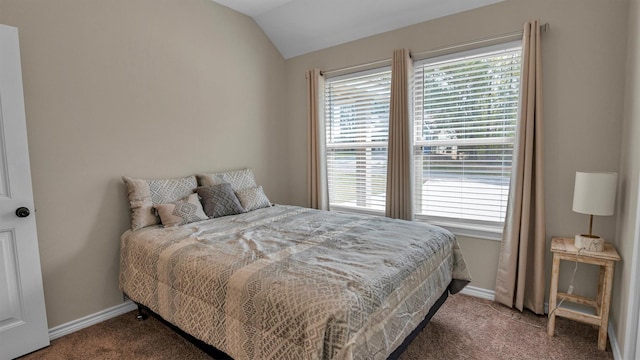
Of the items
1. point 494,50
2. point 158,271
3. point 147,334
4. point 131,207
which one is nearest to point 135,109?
point 131,207

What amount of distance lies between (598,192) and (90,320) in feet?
12.2

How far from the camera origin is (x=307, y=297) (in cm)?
133

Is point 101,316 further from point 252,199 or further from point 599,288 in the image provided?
point 599,288

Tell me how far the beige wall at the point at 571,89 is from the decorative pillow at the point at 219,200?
2229 millimetres

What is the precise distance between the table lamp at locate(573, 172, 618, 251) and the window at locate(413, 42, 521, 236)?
0.62 metres

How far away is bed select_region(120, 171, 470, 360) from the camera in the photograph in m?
1.30

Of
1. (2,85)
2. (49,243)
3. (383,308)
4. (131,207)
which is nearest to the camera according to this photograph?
(383,308)

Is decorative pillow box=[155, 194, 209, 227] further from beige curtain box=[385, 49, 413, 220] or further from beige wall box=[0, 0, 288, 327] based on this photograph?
beige curtain box=[385, 49, 413, 220]

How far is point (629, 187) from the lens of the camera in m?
1.91

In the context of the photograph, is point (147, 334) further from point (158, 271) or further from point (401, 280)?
point (401, 280)

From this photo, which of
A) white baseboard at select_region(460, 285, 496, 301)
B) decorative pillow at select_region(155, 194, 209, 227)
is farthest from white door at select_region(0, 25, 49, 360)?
white baseboard at select_region(460, 285, 496, 301)

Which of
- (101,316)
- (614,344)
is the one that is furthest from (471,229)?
(101,316)

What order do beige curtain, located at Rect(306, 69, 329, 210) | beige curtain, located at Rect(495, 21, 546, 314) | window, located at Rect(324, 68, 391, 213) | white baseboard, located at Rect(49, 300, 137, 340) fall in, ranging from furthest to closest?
beige curtain, located at Rect(306, 69, 329, 210), window, located at Rect(324, 68, 391, 213), beige curtain, located at Rect(495, 21, 546, 314), white baseboard, located at Rect(49, 300, 137, 340)

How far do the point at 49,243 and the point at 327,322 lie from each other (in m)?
2.22
